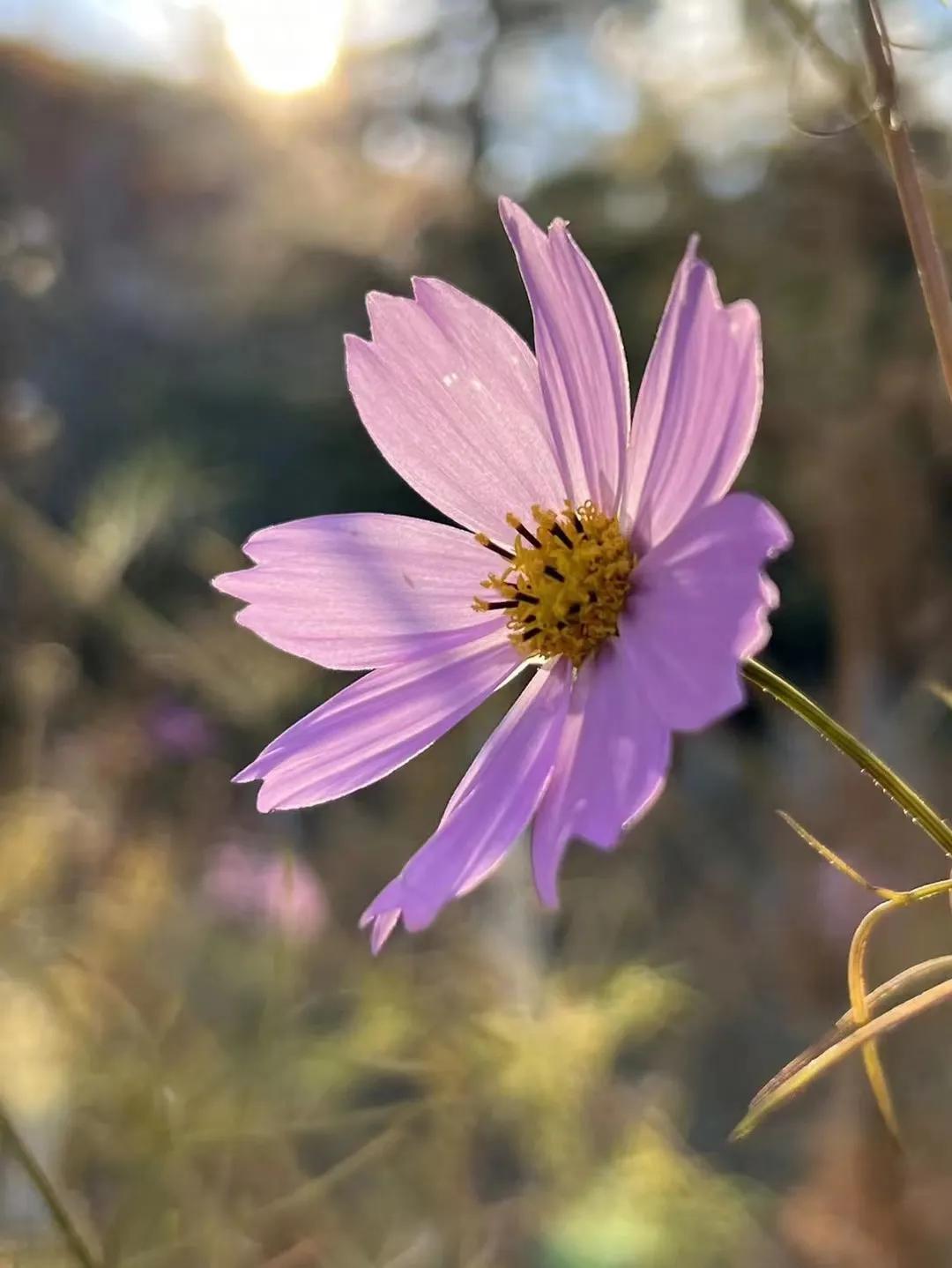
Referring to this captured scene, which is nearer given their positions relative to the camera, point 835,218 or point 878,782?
point 878,782

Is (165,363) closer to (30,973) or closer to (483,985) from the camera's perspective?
(483,985)

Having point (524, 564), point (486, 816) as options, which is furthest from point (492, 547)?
point (486, 816)

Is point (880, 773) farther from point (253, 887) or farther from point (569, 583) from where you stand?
point (253, 887)

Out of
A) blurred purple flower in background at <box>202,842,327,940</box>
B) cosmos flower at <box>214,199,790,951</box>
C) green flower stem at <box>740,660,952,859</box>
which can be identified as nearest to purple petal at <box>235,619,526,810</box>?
cosmos flower at <box>214,199,790,951</box>

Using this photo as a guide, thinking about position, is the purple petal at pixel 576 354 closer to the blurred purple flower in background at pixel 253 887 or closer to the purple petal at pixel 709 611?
the purple petal at pixel 709 611

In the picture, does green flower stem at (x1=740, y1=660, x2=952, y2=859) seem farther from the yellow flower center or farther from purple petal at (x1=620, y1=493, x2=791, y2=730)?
the yellow flower center

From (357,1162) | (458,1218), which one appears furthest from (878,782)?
(458,1218)
